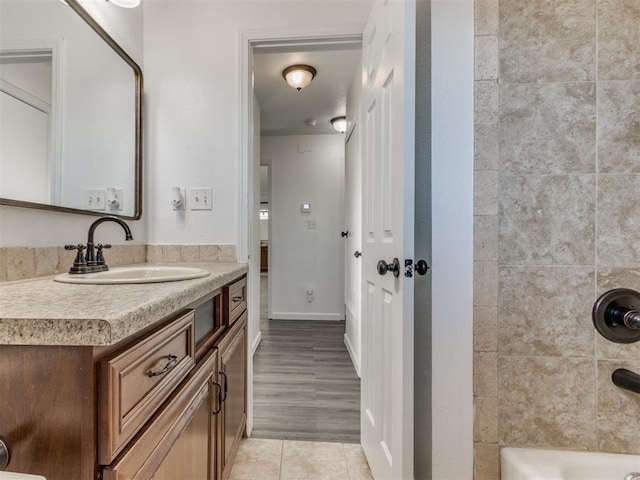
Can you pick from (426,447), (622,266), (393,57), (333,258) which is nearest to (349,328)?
(333,258)

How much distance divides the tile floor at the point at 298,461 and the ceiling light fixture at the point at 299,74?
7.94ft

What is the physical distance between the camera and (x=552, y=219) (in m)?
1.05

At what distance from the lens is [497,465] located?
106 centimetres

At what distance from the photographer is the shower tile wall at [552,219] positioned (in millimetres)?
1032

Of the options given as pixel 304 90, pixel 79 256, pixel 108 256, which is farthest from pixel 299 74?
pixel 79 256

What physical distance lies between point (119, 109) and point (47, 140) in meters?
0.48

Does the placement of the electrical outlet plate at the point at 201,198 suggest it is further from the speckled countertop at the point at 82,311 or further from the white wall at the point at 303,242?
the white wall at the point at 303,242

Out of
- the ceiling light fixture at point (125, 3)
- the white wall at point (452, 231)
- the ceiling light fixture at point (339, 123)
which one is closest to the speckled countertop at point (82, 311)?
the white wall at point (452, 231)

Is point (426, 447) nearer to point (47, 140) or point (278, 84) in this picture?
point (47, 140)

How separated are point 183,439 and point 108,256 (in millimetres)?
934

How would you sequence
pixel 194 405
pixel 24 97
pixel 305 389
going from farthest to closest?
pixel 305 389 < pixel 24 97 < pixel 194 405

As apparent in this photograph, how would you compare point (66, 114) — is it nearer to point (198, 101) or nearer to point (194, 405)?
point (198, 101)

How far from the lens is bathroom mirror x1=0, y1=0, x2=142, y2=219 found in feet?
3.03

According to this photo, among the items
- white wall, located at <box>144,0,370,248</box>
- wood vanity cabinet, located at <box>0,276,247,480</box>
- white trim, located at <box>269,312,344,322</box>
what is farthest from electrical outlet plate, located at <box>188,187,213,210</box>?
white trim, located at <box>269,312,344,322</box>
